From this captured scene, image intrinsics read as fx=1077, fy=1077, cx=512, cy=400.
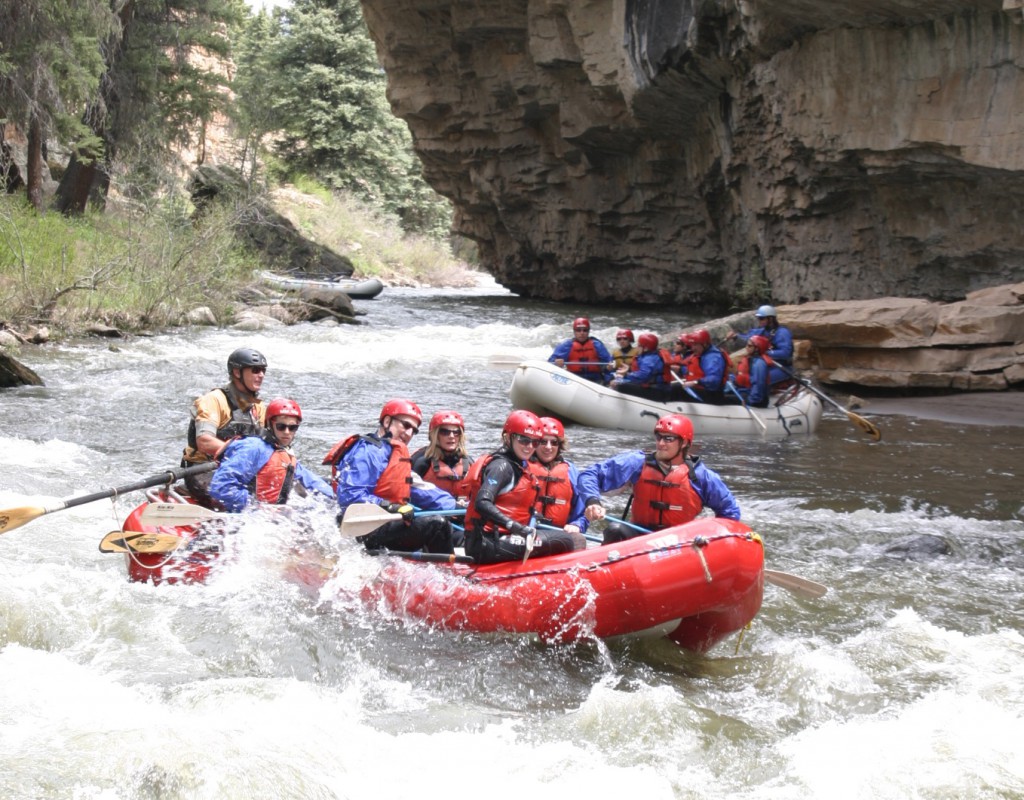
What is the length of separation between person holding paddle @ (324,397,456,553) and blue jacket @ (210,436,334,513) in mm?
469

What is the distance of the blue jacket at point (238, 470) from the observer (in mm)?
5922

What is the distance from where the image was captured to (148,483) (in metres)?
6.10

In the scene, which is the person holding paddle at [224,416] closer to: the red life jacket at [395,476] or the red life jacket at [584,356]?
the red life jacket at [395,476]

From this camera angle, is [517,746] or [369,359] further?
[369,359]

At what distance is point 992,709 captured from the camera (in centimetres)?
461

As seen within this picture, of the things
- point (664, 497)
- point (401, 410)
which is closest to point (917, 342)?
point (664, 497)

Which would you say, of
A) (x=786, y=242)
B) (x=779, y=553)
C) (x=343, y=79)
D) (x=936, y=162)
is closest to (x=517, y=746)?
(x=779, y=553)

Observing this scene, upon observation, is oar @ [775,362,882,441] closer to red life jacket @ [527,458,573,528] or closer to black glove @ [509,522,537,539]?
red life jacket @ [527,458,573,528]

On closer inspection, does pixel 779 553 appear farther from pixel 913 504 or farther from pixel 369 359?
pixel 369 359

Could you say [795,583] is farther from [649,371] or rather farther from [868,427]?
[649,371]

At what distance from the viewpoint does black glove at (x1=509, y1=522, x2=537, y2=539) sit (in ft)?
17.7

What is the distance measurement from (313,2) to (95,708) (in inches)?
1484

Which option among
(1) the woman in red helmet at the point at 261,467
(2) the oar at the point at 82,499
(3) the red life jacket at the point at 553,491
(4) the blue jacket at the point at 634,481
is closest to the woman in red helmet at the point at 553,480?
(3) the red life jacket at the point at 553,491

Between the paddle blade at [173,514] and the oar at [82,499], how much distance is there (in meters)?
0.37
